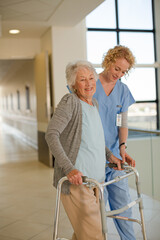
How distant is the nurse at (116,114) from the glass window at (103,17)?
18.8 feet

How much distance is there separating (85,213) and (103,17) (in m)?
6.94

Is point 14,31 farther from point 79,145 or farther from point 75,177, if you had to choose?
point 75,177

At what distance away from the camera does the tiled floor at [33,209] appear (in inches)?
131

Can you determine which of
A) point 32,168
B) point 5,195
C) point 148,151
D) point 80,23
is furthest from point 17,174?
point 80,23

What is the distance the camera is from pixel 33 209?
4152 millimetres

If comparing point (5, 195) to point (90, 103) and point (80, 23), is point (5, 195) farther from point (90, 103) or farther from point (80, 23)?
point (80, 23)

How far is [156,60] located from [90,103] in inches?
275

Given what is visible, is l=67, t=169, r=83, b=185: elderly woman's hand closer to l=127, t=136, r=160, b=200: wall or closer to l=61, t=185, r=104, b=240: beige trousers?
l=61, t=185, r=104, b=240: beige trousers

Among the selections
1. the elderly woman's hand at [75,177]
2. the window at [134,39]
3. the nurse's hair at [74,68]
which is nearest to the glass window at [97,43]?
the window at [134,39]

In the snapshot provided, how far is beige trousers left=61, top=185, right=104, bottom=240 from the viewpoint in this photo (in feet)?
6.05

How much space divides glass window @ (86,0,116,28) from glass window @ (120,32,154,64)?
511mm

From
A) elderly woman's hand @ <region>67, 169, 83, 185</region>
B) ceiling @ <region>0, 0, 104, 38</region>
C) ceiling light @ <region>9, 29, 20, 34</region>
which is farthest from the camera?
ceiling light @ <region>9, 29, 20, 34</region>

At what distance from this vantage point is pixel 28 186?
5422 millimetres

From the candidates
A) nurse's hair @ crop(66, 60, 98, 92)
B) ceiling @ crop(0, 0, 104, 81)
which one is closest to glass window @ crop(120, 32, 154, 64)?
ceiling @ crop(0, 0, 104, 81)
